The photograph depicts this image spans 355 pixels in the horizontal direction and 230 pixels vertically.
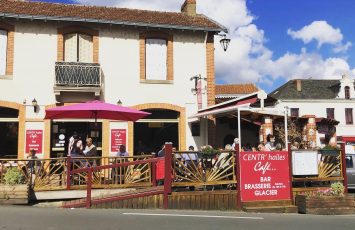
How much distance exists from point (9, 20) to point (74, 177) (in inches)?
292

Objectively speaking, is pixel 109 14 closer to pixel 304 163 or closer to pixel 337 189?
Result: pixel 304 163

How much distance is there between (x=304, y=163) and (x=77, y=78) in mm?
8647

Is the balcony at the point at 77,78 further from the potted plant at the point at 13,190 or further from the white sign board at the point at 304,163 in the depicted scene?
the white sign board at the point at 304,163

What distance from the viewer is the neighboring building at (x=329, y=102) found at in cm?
4619

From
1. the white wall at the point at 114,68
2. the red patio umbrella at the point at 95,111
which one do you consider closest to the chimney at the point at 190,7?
the white wall at the point at 114,68

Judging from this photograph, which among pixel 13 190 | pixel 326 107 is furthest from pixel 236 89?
pixel 13 190

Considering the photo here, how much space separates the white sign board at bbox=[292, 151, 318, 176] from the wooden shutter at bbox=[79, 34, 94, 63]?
8.75 m

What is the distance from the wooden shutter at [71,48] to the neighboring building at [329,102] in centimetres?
3339

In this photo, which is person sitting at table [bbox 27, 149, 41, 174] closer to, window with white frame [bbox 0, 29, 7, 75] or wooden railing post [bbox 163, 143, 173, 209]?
wooden railing post [bbox 163, 143, 173, 209]

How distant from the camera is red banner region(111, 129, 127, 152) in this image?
1603 cm

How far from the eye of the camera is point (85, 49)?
16.2 m

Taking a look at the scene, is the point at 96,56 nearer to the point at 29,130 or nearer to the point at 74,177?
the point at 29,130

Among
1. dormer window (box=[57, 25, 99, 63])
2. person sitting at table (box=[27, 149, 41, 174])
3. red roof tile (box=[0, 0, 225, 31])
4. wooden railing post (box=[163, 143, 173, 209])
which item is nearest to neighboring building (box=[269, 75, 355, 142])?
red roof tile (box=[0, 0, 225, 31])

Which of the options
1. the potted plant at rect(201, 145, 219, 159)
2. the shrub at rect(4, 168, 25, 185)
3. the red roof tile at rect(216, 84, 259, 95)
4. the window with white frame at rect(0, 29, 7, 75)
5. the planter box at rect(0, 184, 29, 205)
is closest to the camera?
the planter box at rect(0, 184, 29, 205)
